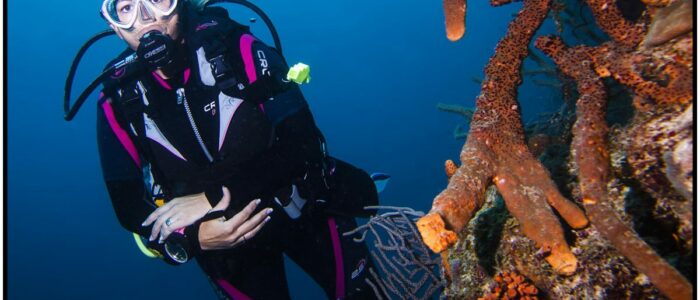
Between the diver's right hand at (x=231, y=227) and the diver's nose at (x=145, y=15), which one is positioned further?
the diver's nose at (x=145, y=15)

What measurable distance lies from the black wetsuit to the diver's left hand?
0.08 m

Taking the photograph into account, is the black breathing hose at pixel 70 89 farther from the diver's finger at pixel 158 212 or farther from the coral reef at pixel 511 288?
the coral reef at pixel 511 288

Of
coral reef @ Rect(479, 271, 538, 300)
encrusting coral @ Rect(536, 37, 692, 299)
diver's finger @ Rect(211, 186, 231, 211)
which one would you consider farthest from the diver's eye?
coral reef @ Rect(479, 271, 538, 300)

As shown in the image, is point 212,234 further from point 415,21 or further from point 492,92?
point 415,21

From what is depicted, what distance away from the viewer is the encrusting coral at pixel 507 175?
1.44 meters

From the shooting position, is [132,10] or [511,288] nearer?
[511,288]

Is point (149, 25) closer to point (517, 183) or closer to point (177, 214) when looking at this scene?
point (177, 214)

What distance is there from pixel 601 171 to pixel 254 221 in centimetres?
240

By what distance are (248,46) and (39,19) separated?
68225mm

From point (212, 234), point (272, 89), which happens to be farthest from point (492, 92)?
point (212, 234)

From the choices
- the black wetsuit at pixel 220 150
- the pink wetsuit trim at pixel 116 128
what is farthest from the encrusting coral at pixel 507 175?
the pink wetsuit trim at pixel 116 128

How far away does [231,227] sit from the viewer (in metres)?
2.99

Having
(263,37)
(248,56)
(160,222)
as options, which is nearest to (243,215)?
(160,222)

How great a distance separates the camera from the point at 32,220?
42.8 meters
